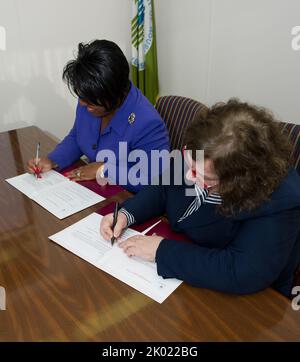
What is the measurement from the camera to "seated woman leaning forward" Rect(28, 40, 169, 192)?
1.18m

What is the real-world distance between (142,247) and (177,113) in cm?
100

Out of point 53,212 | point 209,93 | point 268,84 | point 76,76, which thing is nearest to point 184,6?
point 209,93

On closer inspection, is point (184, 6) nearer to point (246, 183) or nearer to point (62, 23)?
point (62, 23)

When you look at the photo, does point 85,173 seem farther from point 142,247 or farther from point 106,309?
point 106,309

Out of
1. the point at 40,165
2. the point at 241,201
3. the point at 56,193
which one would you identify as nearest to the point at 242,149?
the point at 241,201

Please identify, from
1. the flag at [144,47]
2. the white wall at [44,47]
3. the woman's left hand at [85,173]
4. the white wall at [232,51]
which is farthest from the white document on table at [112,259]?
the flag at [144,47]

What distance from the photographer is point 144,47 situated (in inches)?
103

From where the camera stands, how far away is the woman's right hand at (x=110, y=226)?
3.17ft

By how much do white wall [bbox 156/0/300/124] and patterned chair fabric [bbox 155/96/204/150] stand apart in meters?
0.62

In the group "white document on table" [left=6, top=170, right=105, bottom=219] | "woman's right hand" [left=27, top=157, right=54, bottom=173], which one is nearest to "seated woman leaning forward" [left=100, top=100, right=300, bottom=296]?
"white document on table" [left=6, top=170, right=105, bottom=219]

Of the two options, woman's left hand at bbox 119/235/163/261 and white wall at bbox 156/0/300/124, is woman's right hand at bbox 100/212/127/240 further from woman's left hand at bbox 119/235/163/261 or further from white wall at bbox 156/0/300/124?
white wall at bbox 156/0/300/124

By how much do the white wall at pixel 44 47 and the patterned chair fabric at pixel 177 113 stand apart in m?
1.04

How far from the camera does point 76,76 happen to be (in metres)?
1.18

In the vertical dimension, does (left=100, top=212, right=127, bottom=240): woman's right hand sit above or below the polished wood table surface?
above
